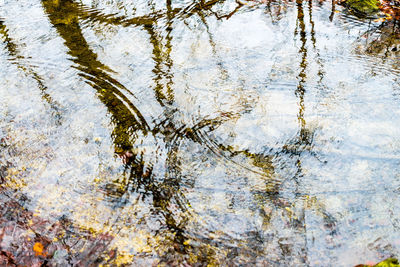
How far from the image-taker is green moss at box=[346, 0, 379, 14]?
5648 mm

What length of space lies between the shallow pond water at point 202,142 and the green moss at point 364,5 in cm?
46

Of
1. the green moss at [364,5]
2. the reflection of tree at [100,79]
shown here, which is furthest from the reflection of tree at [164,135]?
the green moss at [364,5]

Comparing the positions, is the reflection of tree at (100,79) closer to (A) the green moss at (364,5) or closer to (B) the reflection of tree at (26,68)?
(B) the reflection of tree at (26,68)

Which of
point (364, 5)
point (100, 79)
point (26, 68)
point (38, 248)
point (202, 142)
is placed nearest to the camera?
point (38, 248)

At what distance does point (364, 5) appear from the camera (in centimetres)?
576

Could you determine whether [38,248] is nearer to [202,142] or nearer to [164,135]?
[164,135]

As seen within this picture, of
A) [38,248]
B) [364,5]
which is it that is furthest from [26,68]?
[364,5]

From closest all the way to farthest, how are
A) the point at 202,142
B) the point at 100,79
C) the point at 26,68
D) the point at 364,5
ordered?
the point at 202,142 → the point at 100,79 → the point at 26,68 → the point at 364,5

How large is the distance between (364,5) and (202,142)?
15.5 feet

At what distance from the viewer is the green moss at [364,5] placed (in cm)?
565

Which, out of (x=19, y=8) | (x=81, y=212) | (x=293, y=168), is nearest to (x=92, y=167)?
(x=81, y=212)

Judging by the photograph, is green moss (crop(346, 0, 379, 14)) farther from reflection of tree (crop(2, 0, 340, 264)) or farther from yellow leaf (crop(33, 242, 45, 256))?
yellow leaf (crop(33, 242, 45, 256))

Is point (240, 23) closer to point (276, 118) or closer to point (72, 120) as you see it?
point (276, 118)

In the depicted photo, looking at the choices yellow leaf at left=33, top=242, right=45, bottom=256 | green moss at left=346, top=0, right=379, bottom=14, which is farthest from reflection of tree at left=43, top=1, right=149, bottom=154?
green moss at left=346, top=0, right=379, bottom=14
